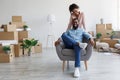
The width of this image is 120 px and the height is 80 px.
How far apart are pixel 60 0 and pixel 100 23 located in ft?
5.51

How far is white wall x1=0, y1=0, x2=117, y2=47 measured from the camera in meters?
8.16

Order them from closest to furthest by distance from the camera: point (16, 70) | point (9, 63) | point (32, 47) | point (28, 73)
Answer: point (28, 73) < point (16, 70) < point (9, 63) < point (32, 47)

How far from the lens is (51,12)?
8.22 metres

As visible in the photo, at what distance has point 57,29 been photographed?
8.29 meters

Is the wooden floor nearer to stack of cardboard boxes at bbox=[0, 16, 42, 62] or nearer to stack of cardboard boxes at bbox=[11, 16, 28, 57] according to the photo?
stack of cardboard boxes at bbox=[0, 16, 42, 62]

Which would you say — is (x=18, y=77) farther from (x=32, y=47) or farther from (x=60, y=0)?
(x=60, y=0)

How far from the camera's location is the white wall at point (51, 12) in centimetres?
816

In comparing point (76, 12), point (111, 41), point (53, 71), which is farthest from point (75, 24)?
point (111, 41)

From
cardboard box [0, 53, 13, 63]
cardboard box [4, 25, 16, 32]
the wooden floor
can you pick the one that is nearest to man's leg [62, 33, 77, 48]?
the wooden floor

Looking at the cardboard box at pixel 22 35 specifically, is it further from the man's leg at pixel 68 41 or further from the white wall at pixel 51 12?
the man's leg at pixel 68 41

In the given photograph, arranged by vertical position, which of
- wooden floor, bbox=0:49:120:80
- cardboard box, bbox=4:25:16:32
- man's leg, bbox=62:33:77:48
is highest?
cardboard box, bbox=4:25:16:32

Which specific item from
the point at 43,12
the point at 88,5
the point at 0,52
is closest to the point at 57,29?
the point at 43,12

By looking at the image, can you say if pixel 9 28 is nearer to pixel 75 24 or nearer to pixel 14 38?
pixel 14 38

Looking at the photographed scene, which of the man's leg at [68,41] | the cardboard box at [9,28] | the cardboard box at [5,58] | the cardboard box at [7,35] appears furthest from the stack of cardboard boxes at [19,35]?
the man's leg at [68,41]
